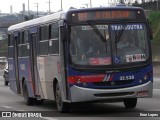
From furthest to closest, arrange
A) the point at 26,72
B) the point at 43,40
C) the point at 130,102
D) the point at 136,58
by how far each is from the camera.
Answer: the point at 26,72 → the point at 43,40 → the point at 130,102 → the point at 136,58

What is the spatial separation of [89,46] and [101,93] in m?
1.26

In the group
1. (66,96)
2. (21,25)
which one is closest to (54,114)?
(66,96)

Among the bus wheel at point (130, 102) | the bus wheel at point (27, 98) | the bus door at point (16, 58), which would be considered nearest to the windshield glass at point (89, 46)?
the bus wheel at point (130, 102)

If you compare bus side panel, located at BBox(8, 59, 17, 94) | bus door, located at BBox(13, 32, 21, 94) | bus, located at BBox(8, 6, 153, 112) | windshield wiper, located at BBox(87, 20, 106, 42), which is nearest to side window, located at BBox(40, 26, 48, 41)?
bus, located at BBox(8, 6, 153, 112)

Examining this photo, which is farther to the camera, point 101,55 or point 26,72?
point 26,72

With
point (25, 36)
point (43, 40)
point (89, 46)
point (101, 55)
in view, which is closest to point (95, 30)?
point (89, 46)

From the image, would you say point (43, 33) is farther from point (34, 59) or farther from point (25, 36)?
point (25, 36)

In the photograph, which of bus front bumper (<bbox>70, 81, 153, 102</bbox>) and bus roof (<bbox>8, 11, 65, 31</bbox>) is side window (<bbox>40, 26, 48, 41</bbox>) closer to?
bus roof (<bbox>8, 11, 65, 31</bbox>)

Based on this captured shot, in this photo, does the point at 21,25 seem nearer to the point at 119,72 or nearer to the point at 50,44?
the point at 50,44

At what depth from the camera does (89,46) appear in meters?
15.0

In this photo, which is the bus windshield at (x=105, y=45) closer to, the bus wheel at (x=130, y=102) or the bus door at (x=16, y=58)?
the bus wheel at (x=130, y=102)

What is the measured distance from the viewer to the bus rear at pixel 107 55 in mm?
14828

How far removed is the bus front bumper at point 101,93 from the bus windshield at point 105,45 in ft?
2.21

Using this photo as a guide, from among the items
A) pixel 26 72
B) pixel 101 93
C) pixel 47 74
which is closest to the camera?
pixel 101 93
